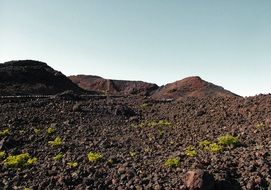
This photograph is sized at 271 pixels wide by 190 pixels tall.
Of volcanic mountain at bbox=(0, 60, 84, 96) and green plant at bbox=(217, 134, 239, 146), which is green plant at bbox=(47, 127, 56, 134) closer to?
green plant at bbox=(217, 134, 239, 146)

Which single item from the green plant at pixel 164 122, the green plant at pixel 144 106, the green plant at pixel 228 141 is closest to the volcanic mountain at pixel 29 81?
the green plant at pixel 144 106

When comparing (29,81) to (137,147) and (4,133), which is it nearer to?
(4,133)

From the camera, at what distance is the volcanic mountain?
4471cm

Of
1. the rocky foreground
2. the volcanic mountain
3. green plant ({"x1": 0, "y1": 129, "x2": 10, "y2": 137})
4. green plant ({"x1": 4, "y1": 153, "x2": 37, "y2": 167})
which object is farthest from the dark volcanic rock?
the volcanic mountain

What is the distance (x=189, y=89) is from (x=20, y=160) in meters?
43.0

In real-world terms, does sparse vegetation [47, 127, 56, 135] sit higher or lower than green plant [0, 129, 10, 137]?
higher

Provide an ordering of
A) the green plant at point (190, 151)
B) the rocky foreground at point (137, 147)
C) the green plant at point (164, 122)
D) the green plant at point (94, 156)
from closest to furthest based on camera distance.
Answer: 1. the rocky foreground at point (137, 147)
2. the green plant at point (190, 151)
3. the green plant at point (94, 156)
4. the green plant at point (164, 122)

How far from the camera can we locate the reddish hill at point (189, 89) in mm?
54094

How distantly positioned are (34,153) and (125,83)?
52.7 metres

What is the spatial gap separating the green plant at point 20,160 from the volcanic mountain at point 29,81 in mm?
24681

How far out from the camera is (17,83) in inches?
1869

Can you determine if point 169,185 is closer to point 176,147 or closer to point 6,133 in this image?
point 176,147

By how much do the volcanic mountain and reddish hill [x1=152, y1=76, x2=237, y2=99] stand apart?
37.3ft

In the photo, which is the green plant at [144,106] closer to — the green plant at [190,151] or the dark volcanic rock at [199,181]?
the green plant at [190,151]
